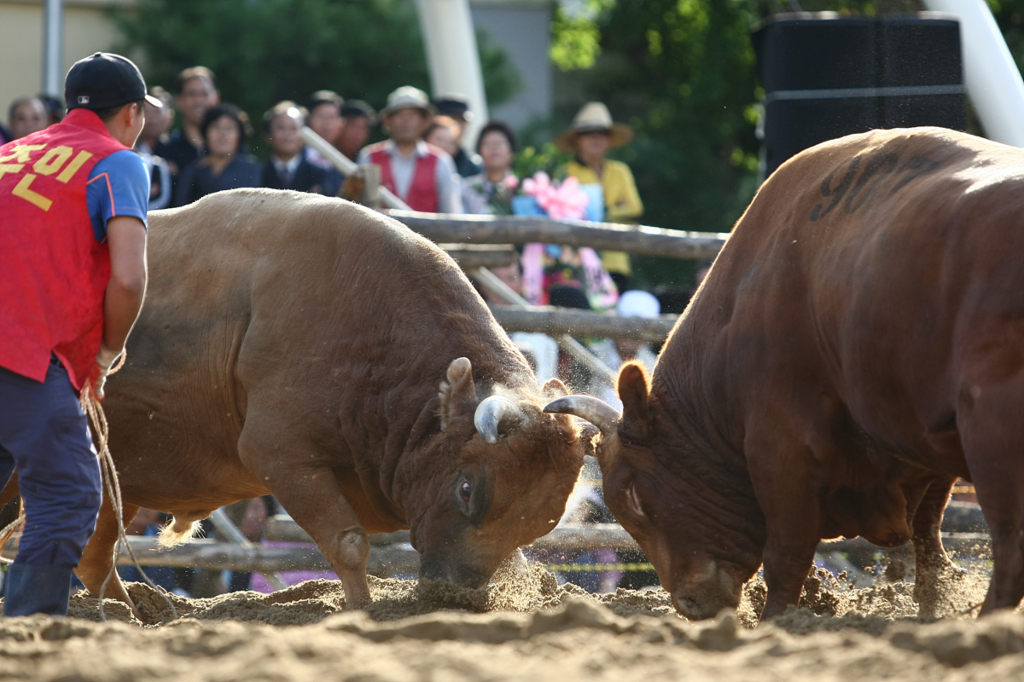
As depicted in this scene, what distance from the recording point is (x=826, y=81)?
19.5ft

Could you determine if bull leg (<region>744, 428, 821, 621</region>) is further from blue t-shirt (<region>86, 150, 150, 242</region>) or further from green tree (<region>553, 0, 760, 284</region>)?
green tree (<region>553, 0, 760, 284</region>)

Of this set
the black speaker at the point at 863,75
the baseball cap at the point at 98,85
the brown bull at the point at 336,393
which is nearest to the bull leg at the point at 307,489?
the brown bull at the point at 336,393

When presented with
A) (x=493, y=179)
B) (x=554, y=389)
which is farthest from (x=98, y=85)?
(x=493, y=179)

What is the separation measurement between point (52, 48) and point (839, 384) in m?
10.4

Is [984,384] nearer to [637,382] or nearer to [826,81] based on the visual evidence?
[637,382]

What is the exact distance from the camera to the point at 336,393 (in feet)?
13.9

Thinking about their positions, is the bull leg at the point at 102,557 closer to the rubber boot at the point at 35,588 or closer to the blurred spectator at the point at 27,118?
the rubber boot at the point at 35,588

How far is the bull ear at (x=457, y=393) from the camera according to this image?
4.12 m

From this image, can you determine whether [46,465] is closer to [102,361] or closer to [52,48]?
[102,361]

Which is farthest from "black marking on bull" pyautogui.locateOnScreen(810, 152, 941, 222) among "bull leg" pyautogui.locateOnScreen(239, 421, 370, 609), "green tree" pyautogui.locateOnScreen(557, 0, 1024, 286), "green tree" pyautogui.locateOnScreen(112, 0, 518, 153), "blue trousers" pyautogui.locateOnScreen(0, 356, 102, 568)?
"green tree" pyautogui.locateOnScreen(112, 0, 518, 153)

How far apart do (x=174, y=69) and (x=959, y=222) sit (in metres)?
12.6

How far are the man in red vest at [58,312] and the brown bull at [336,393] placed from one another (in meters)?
0.86

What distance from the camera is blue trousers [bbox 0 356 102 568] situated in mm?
3344

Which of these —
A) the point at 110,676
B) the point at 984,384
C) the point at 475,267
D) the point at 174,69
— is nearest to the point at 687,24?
the point at 174,69
